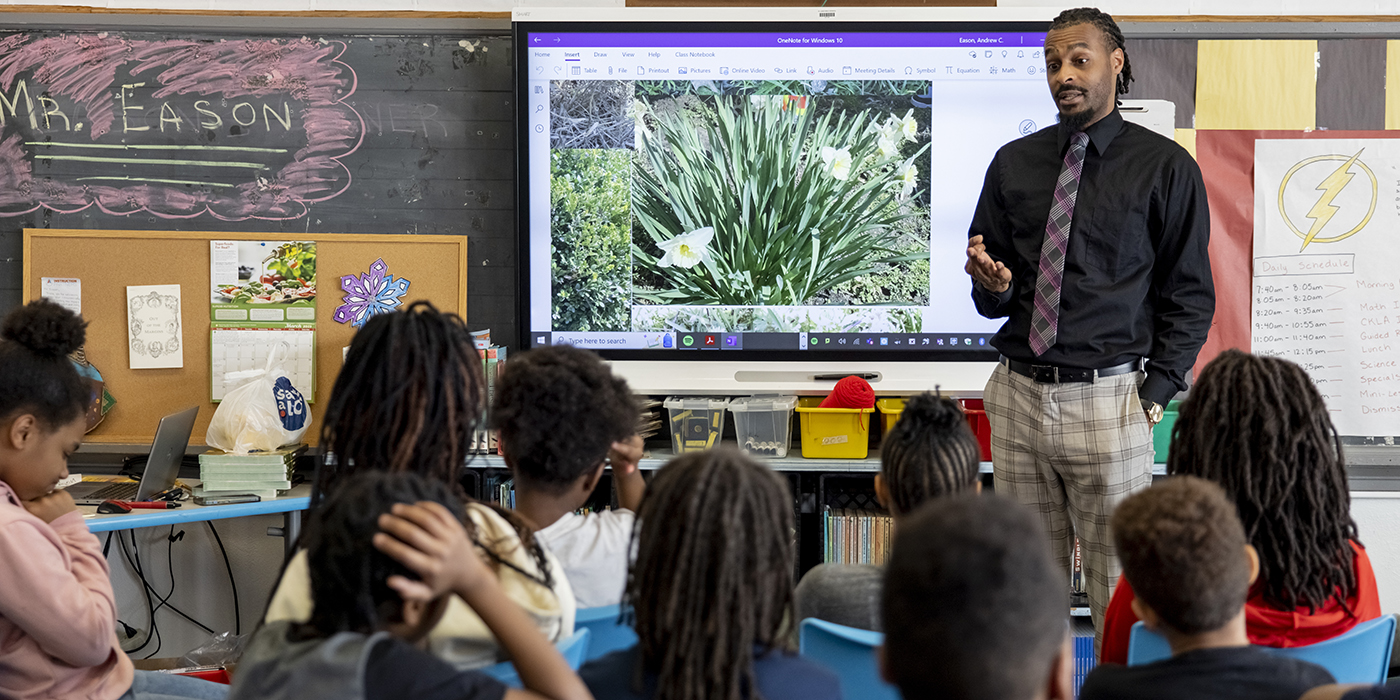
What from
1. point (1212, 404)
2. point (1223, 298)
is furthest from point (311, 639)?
point (1223, 298)

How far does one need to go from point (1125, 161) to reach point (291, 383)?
235 cm

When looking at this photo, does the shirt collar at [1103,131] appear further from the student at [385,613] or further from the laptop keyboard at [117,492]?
the laptop keyboard at [117,492]

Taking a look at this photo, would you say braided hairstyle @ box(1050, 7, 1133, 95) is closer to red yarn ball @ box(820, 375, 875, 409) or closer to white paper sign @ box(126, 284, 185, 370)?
red yarn ball @ box(820, 375, 875, 409)

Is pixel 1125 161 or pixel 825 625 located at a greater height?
pixel 1125 161

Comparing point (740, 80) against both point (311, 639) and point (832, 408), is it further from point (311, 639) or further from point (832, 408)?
point (311, 639)

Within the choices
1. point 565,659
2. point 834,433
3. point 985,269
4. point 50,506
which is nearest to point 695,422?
point 834,433

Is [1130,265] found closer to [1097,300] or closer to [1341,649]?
[1097,300]

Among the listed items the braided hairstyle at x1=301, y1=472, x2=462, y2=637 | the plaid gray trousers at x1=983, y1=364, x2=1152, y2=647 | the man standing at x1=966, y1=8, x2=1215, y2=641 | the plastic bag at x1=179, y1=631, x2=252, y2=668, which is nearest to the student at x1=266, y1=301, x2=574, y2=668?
the braided hairstyle at x1=301, y1=472, x2=462, y2=637

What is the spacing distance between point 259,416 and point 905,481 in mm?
1960

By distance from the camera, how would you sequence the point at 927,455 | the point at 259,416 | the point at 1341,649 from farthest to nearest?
the point at 259,416, the point at 927,455, the point at 1341,649

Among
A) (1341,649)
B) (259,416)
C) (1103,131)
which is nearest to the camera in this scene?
(1341,649)

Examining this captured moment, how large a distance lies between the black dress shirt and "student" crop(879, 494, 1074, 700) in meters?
1.49

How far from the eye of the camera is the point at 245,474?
262 centimetres

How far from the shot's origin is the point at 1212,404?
1492 millimetres
